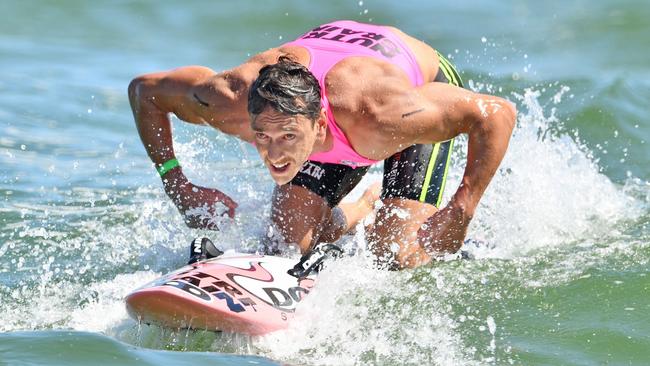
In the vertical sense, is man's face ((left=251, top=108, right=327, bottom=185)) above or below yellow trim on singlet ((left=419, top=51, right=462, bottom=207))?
below

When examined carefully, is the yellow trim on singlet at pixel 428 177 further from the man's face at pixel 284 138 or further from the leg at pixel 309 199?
the man's face at pixel 284 138

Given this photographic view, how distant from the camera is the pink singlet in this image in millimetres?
5589

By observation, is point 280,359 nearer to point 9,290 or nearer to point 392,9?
point 9,290

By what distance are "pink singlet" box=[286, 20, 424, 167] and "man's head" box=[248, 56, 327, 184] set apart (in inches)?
8.6

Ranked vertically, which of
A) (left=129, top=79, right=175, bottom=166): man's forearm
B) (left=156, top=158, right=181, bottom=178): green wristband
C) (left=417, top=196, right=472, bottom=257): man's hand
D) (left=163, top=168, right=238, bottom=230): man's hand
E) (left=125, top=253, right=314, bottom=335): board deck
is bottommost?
(left=125, top=253, right=314, bottom=335): board deck

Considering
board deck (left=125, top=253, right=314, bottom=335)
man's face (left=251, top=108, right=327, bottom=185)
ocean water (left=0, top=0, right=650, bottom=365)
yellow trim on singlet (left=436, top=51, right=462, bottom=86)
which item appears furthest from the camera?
yellow trim on singlet (left=436, top=51, right=462, bottom=86)

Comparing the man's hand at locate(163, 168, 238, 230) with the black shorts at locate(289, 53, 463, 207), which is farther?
the black shorts at locate(289, 53, 463, 207)

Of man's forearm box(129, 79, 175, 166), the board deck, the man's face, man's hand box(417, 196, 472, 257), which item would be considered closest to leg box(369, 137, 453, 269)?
man's hand box(417, 196, 472, 257)

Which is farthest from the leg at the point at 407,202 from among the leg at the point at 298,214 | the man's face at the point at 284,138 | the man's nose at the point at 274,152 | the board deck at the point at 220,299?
the man's nose at the point at 274,152

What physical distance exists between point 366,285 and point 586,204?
265 centimetres

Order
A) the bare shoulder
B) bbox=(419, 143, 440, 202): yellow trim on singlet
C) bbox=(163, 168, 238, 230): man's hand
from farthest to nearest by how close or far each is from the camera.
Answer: bbox=(419, 143, 440, 202): yellow trim on singlet
the bare shoulder
bbox=(163, 168, 238, 230): man's hand

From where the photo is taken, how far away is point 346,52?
5750mm

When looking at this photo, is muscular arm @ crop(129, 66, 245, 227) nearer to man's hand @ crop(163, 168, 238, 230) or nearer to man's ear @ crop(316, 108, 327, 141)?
man's hand @ crop(163, 168, 238, 230)

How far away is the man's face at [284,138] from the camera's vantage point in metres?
5.11
